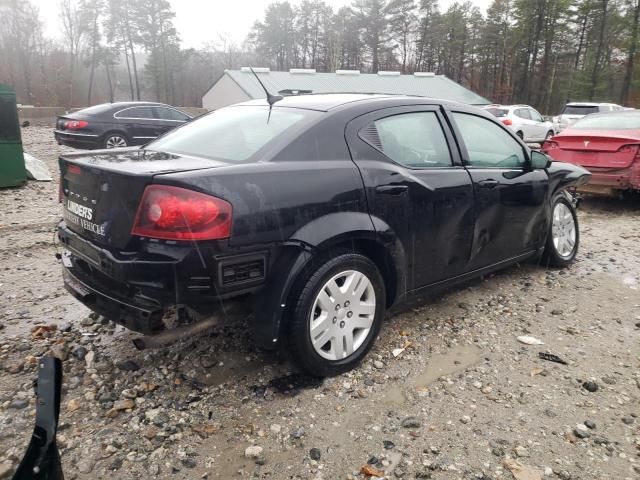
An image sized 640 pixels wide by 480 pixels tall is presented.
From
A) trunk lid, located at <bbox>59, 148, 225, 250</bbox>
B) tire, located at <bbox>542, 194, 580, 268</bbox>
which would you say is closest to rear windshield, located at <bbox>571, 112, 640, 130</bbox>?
tire, located at <bbox>542, 194, 580, 268</bbox>

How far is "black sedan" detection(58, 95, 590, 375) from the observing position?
7.50ft

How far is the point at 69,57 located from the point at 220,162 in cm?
6377

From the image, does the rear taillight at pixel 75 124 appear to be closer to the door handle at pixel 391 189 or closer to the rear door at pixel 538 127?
the door handle at pixel 391 189

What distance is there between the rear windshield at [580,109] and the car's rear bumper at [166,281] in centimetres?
2235

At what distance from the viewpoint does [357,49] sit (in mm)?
63219

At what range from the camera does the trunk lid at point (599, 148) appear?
22.4ft

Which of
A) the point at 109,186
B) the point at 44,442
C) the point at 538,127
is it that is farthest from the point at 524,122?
the point at 44,442

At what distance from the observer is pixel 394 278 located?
310cm

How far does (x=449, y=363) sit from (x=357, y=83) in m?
39.4

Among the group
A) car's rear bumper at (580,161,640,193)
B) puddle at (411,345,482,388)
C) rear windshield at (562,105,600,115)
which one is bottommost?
puddle at (411,345,482,388)

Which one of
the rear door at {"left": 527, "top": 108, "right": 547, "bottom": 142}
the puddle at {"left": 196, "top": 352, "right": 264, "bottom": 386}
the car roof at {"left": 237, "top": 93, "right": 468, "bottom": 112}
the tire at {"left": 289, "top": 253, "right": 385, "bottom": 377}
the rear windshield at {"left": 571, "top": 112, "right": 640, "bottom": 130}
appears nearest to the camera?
the tire at {"left": 289, "top": 253, "right": 385, "bottom": 377}

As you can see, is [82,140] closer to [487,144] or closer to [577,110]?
[487,144]

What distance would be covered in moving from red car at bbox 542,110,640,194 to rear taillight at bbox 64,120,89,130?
10161mm

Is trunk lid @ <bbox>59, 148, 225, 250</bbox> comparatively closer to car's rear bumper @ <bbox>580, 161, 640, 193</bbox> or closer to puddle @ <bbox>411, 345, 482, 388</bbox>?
puddle @ <bbox>411, 345, 482, 388</bbox>
